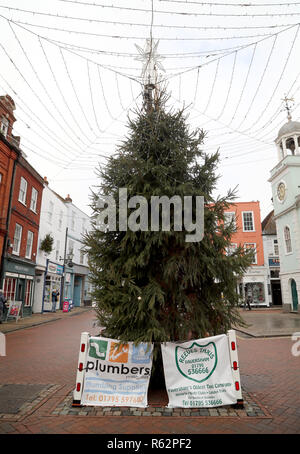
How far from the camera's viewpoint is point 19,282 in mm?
18141

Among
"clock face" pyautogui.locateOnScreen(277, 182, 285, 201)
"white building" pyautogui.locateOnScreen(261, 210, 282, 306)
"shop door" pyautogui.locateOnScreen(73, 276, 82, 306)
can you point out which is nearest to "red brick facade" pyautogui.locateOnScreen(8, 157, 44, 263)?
"shop door" pyautogui.locateOnScreen(73, 276, 82, 306)

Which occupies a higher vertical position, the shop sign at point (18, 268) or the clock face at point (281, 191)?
the clock face at point (281, 191)

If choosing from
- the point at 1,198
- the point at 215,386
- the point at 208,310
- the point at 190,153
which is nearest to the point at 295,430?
the point at 215,386

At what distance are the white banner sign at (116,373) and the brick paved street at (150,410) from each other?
0.24 meters

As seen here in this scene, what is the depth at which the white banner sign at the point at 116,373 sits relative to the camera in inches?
177

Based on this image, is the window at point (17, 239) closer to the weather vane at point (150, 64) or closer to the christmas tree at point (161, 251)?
the christmas tree at point (161, 251)

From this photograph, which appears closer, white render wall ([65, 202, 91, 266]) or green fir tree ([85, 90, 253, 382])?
green fir tree ([85, 90, 253, 382])

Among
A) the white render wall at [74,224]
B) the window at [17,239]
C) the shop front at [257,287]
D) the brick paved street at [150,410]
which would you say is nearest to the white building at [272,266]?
the shop front at [257,287]

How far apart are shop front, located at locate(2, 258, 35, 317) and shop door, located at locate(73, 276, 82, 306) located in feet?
49.8

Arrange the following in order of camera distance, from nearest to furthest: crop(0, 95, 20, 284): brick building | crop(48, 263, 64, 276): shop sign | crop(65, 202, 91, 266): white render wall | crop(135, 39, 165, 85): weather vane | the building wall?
crop(135, 39, 165, 85): weather vane → crop(0, 95, 20, 284): brick building → the building wall → crop(48, 263, 64, 276): shop sign → crop(65, 202, 91, 266): white render wall

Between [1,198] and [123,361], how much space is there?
14576 mm

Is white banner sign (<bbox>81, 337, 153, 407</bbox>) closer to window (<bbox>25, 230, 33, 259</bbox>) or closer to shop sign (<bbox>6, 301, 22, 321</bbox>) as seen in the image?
shop sign (<bbox>6, 301, 22, 321</bbox>)

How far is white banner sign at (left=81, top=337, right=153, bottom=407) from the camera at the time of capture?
14.8 feet

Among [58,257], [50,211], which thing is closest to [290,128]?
[50,211]
